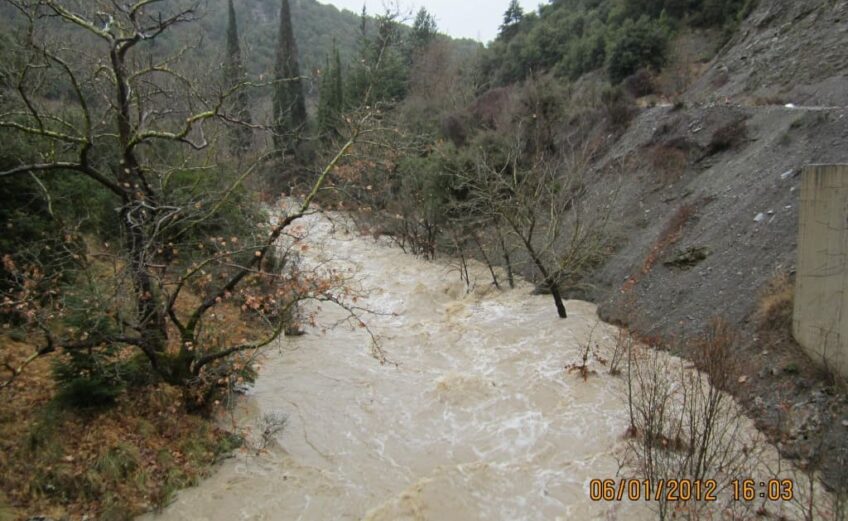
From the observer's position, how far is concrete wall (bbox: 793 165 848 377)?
6957 mm

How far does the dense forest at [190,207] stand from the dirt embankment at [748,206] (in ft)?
1.73

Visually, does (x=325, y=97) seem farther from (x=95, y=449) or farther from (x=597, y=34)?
(x=95, y=449)

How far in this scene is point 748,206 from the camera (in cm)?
1134

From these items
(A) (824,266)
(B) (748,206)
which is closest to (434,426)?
(A) (824,266)

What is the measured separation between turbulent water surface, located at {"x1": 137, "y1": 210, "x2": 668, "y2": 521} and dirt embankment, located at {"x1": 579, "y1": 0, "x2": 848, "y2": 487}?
6.23 ft

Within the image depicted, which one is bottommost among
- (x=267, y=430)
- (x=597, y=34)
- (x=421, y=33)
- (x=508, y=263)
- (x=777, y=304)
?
(x=267, y=430)

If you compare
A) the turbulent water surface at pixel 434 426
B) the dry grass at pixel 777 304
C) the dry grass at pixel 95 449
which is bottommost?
the turbulent water surface at pixel 434 426

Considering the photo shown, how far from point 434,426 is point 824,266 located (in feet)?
20.9

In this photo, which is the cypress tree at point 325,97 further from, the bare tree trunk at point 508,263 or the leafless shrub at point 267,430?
the leafless shrub at point 267,430

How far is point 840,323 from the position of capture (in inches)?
274

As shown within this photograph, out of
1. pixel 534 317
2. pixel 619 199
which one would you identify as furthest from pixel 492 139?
pixel 534 317

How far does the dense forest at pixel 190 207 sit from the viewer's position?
267 inches
